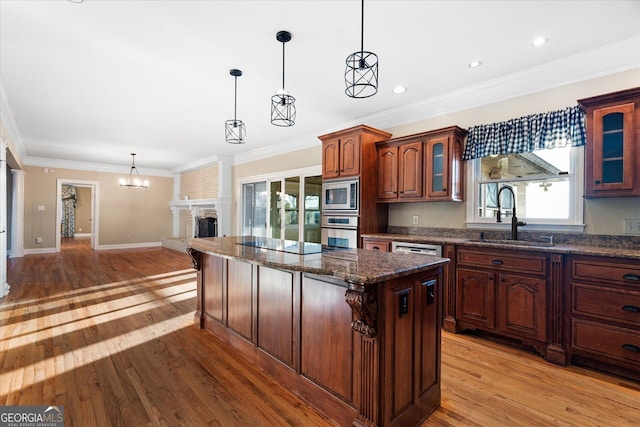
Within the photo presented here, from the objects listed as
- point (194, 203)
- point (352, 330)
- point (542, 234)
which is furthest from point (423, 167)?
point (194, 203)

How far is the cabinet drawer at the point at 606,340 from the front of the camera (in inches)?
86.0

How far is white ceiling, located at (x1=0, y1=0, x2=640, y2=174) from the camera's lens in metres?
2.25

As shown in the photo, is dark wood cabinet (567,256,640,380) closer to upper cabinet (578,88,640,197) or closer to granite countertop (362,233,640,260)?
granite countertop (362,233,640,260)

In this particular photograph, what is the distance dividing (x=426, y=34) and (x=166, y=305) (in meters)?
4.14

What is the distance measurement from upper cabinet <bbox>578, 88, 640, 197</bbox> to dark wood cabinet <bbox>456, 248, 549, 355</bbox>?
2.64ft

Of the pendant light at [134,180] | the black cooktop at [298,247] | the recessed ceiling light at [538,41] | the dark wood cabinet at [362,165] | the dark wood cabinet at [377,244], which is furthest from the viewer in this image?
the pendant light at [134,180]

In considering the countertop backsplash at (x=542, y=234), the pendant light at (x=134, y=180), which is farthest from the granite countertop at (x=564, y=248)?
the pendant light at (x=134, y=180)

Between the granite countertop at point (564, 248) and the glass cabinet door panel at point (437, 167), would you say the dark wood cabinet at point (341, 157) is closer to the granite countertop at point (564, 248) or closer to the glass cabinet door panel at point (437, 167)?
the glass cabinet door panel at point (437, 167)

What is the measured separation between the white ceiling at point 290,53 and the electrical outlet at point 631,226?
1.35 m

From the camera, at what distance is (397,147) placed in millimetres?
3947

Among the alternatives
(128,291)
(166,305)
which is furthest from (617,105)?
(128,291)

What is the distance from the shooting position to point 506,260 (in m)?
2.74

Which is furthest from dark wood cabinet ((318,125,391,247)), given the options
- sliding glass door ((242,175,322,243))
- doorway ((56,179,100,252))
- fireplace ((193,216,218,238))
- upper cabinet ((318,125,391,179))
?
doorway ((56,179,100,252))

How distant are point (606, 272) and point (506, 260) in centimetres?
66
